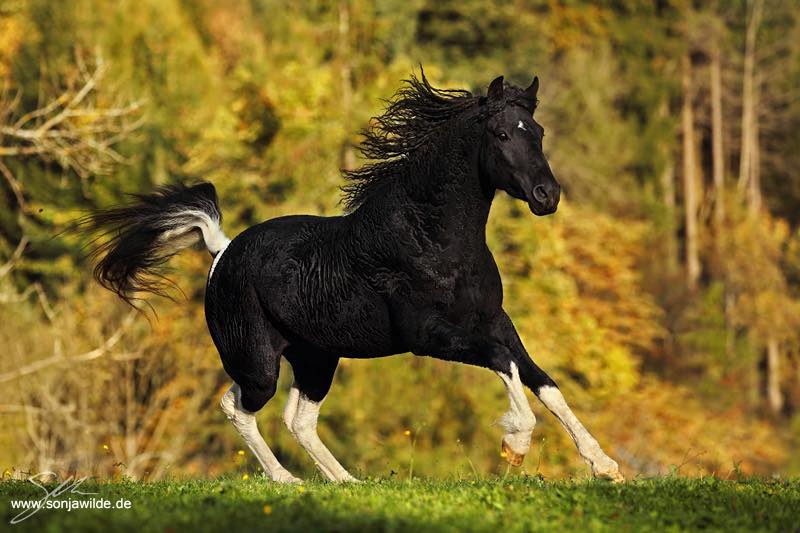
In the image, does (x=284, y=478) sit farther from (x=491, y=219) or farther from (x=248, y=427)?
(x=491, y=219)

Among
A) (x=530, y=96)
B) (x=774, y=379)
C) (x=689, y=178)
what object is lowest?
(x=774, y=379)

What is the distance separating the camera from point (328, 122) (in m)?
37.8

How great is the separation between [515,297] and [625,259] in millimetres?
10315

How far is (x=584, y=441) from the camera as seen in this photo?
28.1 ft

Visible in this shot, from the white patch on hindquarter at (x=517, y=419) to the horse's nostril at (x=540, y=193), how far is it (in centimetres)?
114

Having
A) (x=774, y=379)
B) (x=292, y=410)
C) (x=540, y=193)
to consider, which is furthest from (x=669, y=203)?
(x=540, y=193)

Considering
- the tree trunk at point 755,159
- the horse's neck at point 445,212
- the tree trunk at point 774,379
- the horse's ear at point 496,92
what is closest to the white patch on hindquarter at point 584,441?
the horse's neck at point 445,212

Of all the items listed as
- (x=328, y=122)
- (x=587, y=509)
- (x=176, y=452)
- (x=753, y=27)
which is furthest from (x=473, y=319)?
(x=753, y=27)

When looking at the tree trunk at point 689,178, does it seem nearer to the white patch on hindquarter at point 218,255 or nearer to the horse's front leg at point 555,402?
the white patch on hindquarter at point 218,255

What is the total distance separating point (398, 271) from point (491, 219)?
27.6 metres

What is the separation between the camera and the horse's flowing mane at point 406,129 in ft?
30.3

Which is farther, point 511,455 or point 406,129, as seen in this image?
point 406,129

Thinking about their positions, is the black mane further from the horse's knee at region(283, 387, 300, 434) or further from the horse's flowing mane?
the horse's knee at region(283, 387, 300, 434)

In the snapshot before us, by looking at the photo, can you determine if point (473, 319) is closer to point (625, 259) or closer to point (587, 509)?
point (587, 509)
